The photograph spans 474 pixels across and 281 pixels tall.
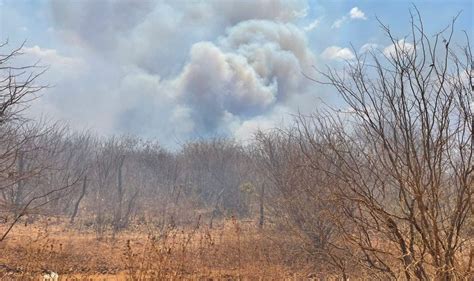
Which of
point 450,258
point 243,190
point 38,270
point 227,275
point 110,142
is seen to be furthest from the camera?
point 110,142

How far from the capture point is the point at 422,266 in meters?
4.25

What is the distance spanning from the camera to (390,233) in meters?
4.60

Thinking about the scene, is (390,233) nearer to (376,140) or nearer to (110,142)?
(376,140)

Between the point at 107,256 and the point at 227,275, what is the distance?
6.76 metres

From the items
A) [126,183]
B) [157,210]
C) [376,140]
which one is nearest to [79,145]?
[126,183]

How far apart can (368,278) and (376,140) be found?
2280mm

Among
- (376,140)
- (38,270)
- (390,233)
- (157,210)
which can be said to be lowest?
(38,270)

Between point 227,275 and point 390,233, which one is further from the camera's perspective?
point 227,275

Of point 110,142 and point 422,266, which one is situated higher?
point 110,142

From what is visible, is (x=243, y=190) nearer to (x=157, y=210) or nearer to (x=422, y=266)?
(x=157, y=210)

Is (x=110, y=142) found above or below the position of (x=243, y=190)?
above

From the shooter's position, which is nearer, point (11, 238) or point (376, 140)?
point (376, 140)

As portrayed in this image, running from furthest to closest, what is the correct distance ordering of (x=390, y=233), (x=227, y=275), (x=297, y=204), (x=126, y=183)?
(x=126, y=183)
(x=297, y=204)
(x=227, y=275)
(x=390, y=233)

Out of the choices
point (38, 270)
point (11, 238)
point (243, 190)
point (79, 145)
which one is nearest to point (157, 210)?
point (243, 190)
